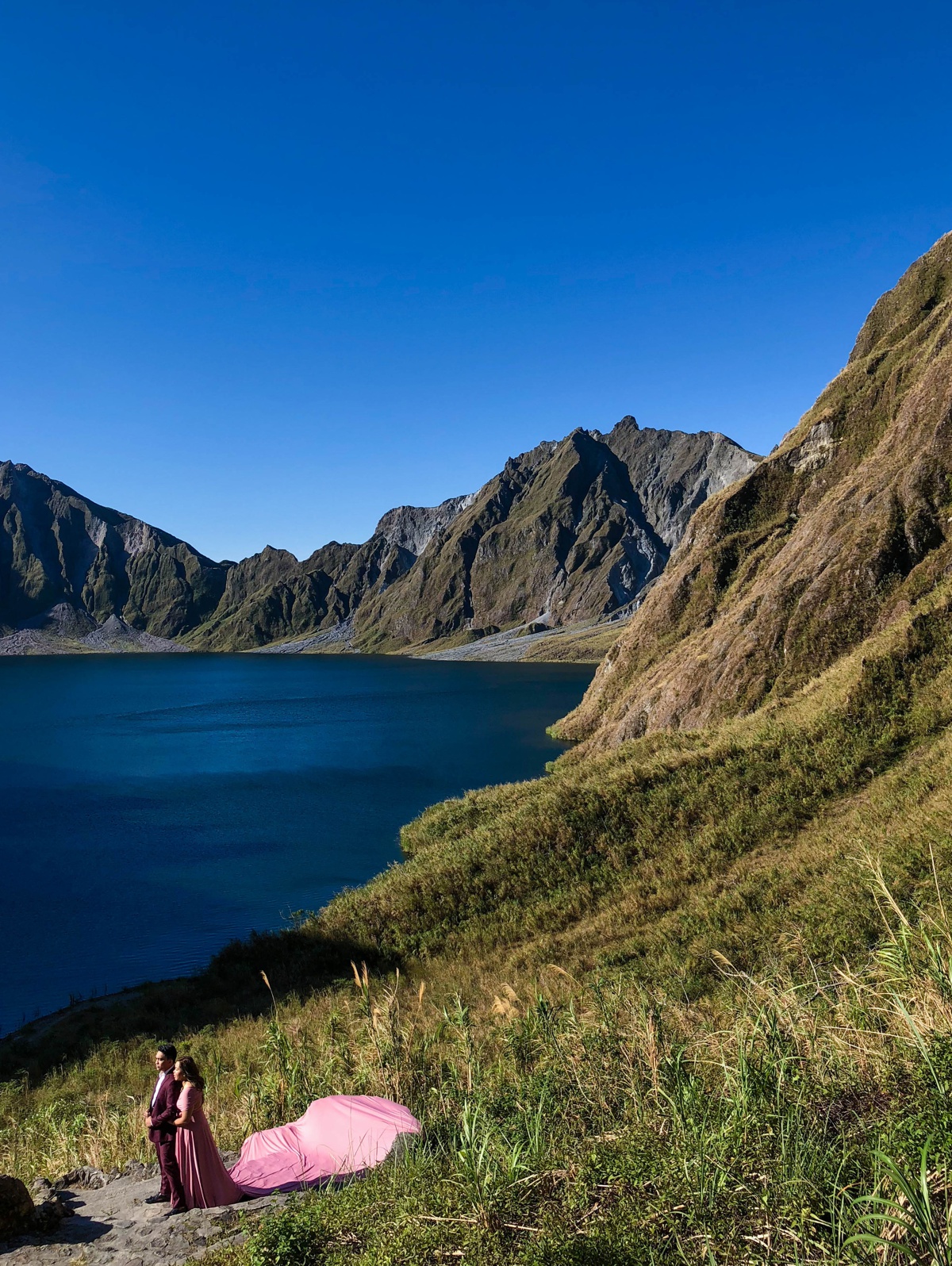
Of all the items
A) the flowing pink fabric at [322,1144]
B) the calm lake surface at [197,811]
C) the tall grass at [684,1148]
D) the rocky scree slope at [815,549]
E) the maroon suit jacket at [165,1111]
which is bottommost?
the calm lake surface at [197,811]

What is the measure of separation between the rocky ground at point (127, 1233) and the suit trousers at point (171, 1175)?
6.9 inches

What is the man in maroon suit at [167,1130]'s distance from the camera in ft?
28.4

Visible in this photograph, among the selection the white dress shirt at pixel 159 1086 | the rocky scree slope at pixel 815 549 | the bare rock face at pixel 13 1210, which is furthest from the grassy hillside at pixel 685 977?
the bare rock face at pixel 13 1210

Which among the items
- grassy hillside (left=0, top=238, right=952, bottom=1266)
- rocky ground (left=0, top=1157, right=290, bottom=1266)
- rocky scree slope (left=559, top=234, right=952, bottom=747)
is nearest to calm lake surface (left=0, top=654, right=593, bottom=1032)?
grassy hillside (left=0, top=238, right=952, bottom=1266)

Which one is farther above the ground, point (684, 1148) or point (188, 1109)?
point (684, 1148)

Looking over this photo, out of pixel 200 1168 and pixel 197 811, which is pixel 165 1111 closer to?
pixel 200 1168

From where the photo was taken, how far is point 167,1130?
29.7 ft

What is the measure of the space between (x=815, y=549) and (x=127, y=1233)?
4390 centimetres

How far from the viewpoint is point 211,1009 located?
21984mm

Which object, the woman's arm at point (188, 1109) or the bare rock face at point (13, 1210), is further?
the woman's arm at point (188, 1109)

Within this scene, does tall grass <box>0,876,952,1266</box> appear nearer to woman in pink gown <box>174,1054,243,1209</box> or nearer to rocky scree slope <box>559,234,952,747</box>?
woman in pink gown <box>174,1054,243,1209</box>

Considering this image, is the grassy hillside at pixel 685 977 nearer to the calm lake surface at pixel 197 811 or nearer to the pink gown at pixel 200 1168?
the pink gown at pixel 200 1168

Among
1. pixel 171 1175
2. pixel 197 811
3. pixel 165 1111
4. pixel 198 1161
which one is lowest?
pixel 197 811

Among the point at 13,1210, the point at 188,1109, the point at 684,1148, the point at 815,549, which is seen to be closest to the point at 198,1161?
the point at 188,1109
